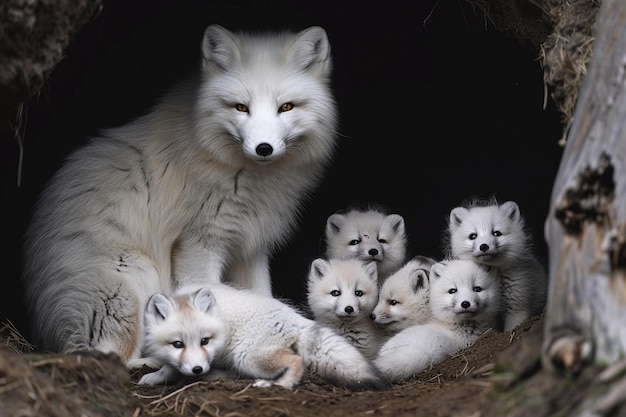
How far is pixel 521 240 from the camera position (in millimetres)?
5973

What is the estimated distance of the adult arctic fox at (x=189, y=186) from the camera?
5.61 m

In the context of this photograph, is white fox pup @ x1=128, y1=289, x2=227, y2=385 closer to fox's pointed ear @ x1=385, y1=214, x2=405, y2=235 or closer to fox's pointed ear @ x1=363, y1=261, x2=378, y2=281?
fox's pointed ear @ x1=363, y1=261, x2=378, y2=281

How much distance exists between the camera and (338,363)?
4742 millimetres

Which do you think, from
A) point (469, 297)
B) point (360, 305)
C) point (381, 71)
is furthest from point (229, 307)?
point (381, 71)

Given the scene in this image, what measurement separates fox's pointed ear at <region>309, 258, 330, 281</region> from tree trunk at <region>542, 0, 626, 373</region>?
269 centimetres

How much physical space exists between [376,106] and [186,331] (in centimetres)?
367

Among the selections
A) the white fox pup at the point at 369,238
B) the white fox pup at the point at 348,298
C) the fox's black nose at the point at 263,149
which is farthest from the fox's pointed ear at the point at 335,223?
the fox's black nose at the point at 263,149

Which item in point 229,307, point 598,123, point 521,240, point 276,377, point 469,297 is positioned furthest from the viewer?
point 521,240

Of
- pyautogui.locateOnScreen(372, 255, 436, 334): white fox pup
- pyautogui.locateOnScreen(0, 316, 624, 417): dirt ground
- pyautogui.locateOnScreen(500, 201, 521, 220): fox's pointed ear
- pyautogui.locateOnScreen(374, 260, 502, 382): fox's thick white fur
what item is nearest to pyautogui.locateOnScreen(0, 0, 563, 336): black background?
pyautogui.locateOnScreen(500, 201, 521, 220): fox's pointed ear

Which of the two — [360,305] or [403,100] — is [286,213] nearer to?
[360,305]

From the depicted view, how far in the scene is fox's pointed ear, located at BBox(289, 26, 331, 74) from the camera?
19.4ft

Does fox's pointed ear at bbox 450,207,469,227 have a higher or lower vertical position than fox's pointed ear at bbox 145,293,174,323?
higher

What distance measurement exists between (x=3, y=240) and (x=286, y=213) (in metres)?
2.40

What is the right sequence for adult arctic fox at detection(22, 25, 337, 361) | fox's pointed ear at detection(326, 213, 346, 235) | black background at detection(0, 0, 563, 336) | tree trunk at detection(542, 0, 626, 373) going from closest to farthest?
tree trunk at detection(542, 0, 626, 373), adult arctic fox at detection(22, 25, 337, 361), fox's pointed ear at detection(326, 213, 346, 235), black background at detection(0, 0, 563, 336)
